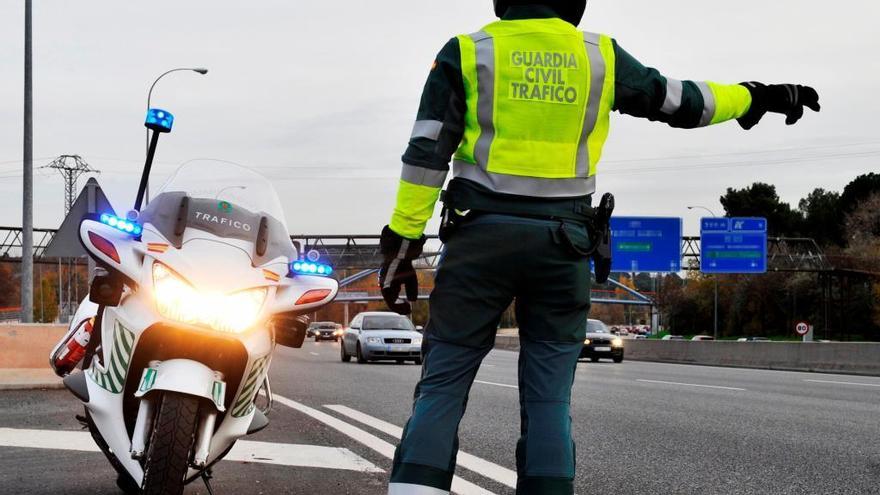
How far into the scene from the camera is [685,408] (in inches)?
421

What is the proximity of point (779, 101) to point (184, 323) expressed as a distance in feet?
7.75

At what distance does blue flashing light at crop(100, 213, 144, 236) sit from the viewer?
4.32 meters

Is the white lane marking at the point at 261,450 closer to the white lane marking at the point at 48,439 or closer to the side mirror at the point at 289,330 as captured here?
the white lane marking at the point at 48,439

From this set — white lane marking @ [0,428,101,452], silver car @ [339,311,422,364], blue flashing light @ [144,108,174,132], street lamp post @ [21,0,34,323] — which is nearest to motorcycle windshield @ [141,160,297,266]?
blue flashing light @ [144,108,174,132]

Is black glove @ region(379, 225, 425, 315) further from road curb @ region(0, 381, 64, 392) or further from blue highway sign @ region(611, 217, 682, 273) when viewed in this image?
blue highway sign @ region(611, 217, 682, 273)

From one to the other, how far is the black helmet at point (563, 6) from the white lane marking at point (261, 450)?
2990 millimetres

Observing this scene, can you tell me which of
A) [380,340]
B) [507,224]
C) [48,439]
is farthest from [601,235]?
[380,340]

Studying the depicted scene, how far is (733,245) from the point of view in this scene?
41969 millimetres

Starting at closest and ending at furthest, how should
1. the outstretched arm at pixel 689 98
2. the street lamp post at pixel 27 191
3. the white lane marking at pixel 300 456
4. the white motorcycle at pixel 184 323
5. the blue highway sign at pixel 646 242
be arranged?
the outstretched arm at pixel 689 98, the white motorcycle at pixel 184 323, the white lane marking at pixel 300 456, the street lamp post at pixel 27 191, the blue highway sign at pixel 646 242

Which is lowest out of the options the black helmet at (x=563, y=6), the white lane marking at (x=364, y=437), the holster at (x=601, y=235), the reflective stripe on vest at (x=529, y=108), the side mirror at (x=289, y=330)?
the white lane marking at (x=364, y=437)

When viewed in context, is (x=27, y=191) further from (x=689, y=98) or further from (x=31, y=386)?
(x=689, y=98)

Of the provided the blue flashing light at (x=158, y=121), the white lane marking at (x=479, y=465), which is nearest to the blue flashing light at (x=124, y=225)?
the blue flashing light at (x=158, y=121)

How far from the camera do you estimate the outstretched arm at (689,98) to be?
3.62m

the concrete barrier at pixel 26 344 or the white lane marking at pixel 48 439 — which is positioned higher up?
the concrete barrier at pixel 26 344
